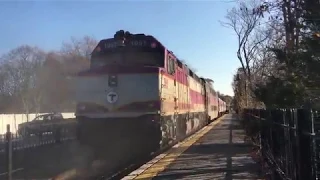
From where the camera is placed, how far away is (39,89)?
61.1 meters

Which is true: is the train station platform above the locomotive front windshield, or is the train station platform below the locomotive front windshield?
below

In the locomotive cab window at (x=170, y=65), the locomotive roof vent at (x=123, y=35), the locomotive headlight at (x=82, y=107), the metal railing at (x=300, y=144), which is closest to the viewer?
the metal railing at (x=300, y=144)

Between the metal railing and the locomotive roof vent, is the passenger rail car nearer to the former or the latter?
the locomotive roof vent

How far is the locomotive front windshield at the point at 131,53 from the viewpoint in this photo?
1571 centimetres

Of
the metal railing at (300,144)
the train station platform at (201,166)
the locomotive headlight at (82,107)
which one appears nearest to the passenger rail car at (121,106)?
the locomotive headlight at (82,107)

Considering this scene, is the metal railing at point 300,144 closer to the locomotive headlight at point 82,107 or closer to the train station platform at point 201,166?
the train station platform at point 201,166

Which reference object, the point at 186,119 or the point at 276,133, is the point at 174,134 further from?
the point at 276,133

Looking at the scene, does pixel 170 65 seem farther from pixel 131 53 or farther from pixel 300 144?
pixel 300 144

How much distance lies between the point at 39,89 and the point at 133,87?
49310mm

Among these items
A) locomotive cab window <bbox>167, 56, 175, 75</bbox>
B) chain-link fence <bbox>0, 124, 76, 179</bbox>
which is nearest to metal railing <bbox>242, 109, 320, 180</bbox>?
chain-link fence <bbox>0, 124, 76, 179</bbox>

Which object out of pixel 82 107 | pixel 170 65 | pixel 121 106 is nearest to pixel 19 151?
pixel 82 107

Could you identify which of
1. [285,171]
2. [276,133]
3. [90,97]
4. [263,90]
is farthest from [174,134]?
[285,171]

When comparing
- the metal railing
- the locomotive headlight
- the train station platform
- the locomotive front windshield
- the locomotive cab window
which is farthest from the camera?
the locomotive cab window

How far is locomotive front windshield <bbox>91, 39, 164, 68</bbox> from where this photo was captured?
15711mm
